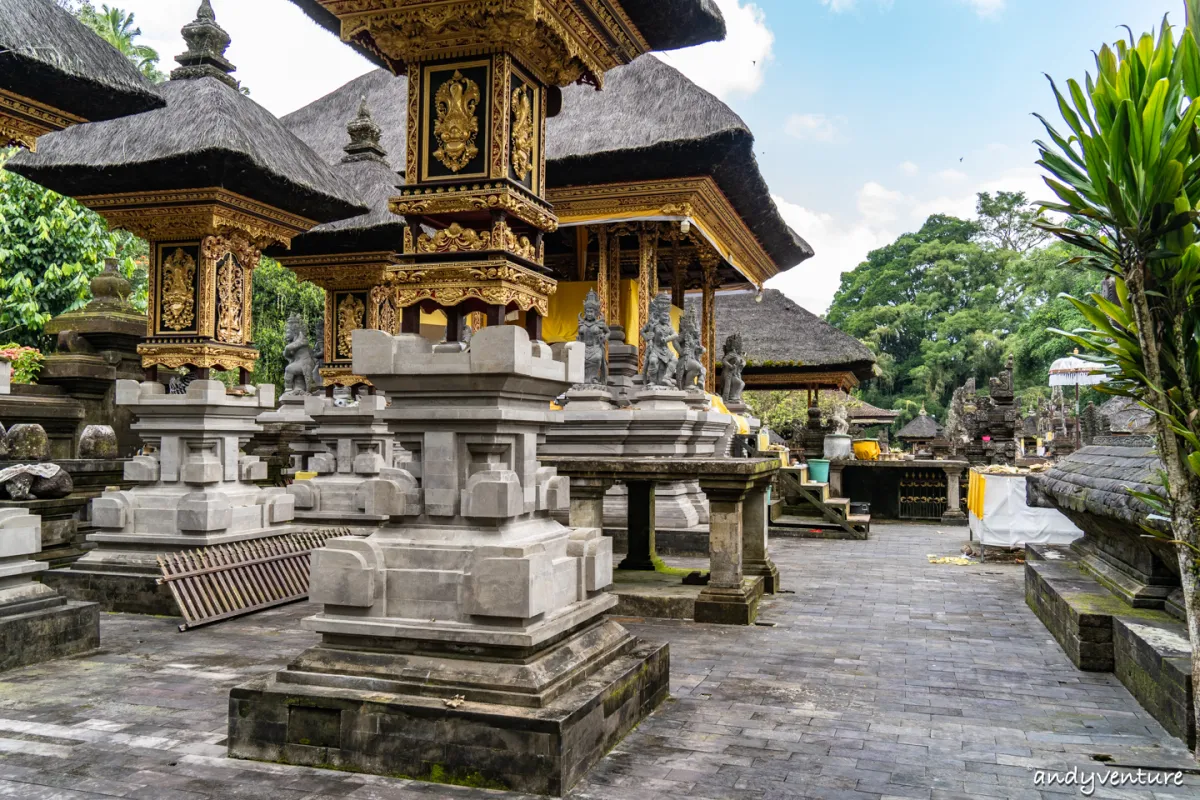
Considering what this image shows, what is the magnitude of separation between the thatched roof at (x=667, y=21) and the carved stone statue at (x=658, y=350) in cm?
494

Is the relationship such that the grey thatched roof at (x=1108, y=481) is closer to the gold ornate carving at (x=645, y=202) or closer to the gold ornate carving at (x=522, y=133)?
the gold ornate carving at (x=522, y=133)

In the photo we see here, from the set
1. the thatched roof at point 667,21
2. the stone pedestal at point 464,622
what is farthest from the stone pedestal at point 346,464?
the stone pedestal at point 464,622

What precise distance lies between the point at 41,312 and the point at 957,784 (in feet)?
64.0

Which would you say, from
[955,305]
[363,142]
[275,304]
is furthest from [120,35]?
[955,305]

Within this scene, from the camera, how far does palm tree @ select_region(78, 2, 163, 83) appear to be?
27734mm

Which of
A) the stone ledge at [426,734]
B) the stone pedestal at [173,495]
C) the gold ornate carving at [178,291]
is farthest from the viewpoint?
the gold ornate carving at [178,291]

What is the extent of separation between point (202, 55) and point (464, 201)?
685cm

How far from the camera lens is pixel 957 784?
4102mm

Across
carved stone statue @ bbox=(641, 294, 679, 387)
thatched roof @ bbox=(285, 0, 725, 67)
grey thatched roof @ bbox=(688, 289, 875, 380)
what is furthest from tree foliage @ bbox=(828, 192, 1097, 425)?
thatched roof @ bbox=(285, 0, 725, 67)

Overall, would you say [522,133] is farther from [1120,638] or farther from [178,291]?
[178,291]

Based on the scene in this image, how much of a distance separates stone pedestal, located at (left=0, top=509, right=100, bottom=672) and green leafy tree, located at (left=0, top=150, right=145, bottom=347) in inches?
492

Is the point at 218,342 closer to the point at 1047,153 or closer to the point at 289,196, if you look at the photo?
the point at 289,196

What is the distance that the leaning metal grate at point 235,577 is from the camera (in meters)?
7.68

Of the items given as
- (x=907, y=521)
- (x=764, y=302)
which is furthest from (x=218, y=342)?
(x=764, y=302)
